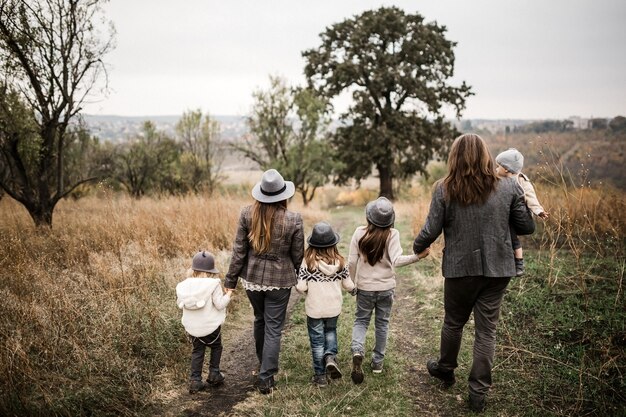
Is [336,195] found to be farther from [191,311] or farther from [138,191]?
[191,311]

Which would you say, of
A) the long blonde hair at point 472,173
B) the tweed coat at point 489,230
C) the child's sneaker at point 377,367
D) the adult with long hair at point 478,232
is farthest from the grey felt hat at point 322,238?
the child's sneaker at point 377,367

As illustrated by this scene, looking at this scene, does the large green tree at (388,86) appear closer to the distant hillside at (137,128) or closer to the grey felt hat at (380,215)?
the distant hillside at (137,128)

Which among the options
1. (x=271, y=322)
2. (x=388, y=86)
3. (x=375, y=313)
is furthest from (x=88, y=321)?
(x=388, y=86)

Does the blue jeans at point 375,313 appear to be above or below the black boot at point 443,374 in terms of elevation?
above

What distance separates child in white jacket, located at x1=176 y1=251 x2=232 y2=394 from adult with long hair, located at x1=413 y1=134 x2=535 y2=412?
6.76 ft

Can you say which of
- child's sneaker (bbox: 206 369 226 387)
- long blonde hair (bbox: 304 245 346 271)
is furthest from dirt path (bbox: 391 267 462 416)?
child's sneaker (bbox: 206 369 226 387)

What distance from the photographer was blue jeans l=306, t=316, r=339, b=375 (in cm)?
379

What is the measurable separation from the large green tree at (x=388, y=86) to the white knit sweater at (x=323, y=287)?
20.5 m

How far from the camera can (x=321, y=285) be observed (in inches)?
149

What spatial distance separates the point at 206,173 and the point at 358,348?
2165cm

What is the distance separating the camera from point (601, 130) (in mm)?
25953

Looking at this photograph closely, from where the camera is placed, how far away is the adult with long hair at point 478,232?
3096 mm

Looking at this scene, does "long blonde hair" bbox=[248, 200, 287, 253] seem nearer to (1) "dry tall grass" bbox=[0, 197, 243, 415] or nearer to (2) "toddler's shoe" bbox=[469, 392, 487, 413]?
(1) "dry tall grass" bbox=[0, 197, 243, 415]

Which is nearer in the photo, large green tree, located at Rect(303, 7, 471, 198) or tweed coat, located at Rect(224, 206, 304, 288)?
tweed coat, located at Rect(224, 206, 304, 288)
